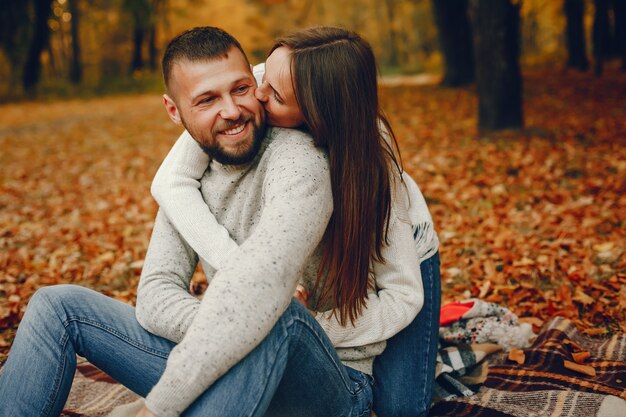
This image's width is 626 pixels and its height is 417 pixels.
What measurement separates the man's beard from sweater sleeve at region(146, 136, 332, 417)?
0.40 metres

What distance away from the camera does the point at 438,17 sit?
40.4 ft

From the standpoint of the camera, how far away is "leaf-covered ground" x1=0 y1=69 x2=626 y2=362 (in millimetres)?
4129

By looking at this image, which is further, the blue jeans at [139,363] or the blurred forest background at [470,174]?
the blurred forest background at [470,174]

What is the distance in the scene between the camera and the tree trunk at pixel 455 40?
1205cm

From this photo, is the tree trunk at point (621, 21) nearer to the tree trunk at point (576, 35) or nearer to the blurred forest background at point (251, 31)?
the blurred forest background at point (251, 31)

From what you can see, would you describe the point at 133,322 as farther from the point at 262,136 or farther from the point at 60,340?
the point at 262,136

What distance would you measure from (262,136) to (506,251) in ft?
9.30

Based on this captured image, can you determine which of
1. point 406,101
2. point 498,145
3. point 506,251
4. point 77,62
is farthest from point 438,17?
point 77,62

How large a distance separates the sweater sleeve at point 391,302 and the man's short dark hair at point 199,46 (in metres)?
1.00

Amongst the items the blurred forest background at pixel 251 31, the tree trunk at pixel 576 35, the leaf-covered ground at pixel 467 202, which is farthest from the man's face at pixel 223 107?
the tree trunk at pixel 576 35

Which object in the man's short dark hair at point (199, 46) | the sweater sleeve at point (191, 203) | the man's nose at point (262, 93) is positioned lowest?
the sweater sleeve at point (191, 203)

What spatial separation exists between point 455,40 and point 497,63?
487cm

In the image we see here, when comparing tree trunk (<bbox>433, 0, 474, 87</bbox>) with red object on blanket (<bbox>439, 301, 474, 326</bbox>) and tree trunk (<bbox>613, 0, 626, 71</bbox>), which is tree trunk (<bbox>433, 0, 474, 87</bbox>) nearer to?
tree trunk (<bbox>613, 0, 626, 71</bbox>)

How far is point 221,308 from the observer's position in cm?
182
